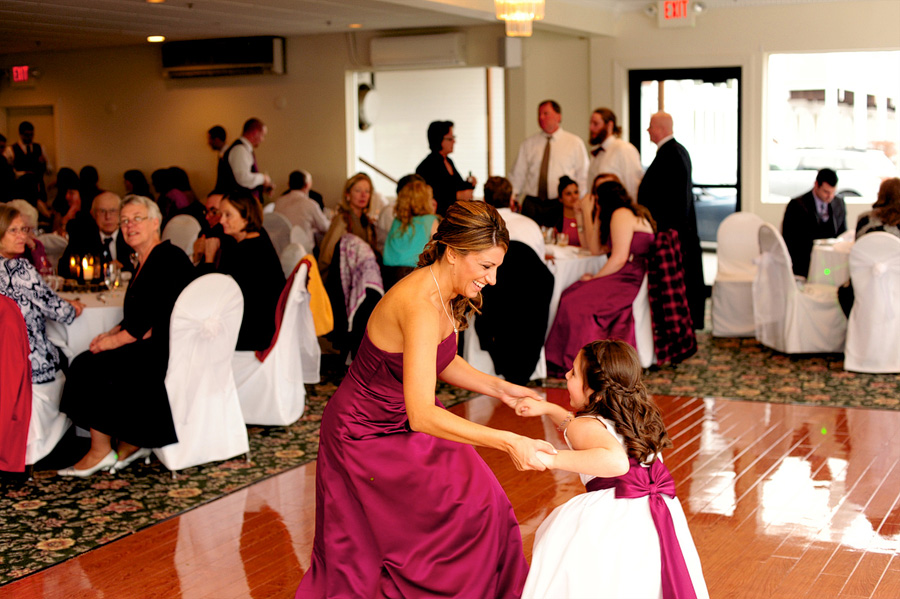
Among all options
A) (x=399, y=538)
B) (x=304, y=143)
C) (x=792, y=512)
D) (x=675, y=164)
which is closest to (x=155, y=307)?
(x=399, y=538)

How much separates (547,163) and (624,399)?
620cm

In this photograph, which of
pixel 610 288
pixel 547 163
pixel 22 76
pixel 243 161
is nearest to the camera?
pixel 610 288

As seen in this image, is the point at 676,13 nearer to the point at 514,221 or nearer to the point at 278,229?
the point at 514,221

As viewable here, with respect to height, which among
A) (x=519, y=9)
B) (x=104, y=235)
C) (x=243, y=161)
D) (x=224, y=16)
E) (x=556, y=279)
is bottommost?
(x=556, y=279)

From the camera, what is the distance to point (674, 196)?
7371 millimetres

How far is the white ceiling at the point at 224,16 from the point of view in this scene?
8539mm

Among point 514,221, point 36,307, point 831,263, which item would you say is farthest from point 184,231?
point 831,263

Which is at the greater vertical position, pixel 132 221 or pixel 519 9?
pixel 519 9

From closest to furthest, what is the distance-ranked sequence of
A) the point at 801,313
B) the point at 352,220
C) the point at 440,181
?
the point at 352,220 → the point at 801,313 → the point at 440,181

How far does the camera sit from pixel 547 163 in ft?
27.8

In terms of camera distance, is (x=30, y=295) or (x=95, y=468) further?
(x=95, y=468)

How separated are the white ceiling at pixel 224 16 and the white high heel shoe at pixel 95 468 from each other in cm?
451

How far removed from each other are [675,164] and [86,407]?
186 inches

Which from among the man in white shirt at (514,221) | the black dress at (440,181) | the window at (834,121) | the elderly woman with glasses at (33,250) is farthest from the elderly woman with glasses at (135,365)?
the window at (834,121)
